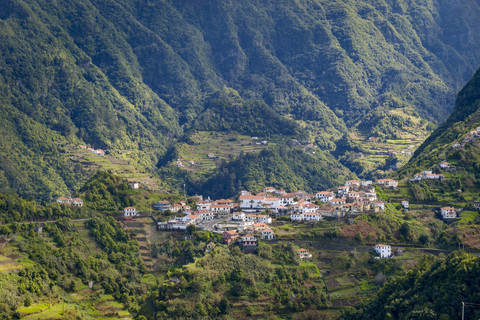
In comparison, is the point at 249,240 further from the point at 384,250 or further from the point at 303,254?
the point at 384,250

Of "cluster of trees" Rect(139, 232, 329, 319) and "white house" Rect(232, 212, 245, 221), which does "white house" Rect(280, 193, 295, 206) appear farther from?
"cluster of trees" Rect(139, 232, 329, 319)

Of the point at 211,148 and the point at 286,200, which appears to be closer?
the point at 286,200

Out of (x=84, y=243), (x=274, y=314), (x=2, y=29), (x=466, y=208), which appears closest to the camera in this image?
(x=274, y=314)

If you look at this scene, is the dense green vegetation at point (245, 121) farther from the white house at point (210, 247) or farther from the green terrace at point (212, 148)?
the white house at point (210, 247)

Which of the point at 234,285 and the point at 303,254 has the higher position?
the point at 303,254

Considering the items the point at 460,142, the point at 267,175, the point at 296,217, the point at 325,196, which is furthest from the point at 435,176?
the point at 267,175

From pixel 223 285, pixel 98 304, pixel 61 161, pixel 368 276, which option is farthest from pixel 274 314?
pixel 61 161

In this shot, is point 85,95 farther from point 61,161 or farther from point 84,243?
point 84,243

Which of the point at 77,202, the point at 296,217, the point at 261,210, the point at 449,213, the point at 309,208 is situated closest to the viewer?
the point at 449,213
